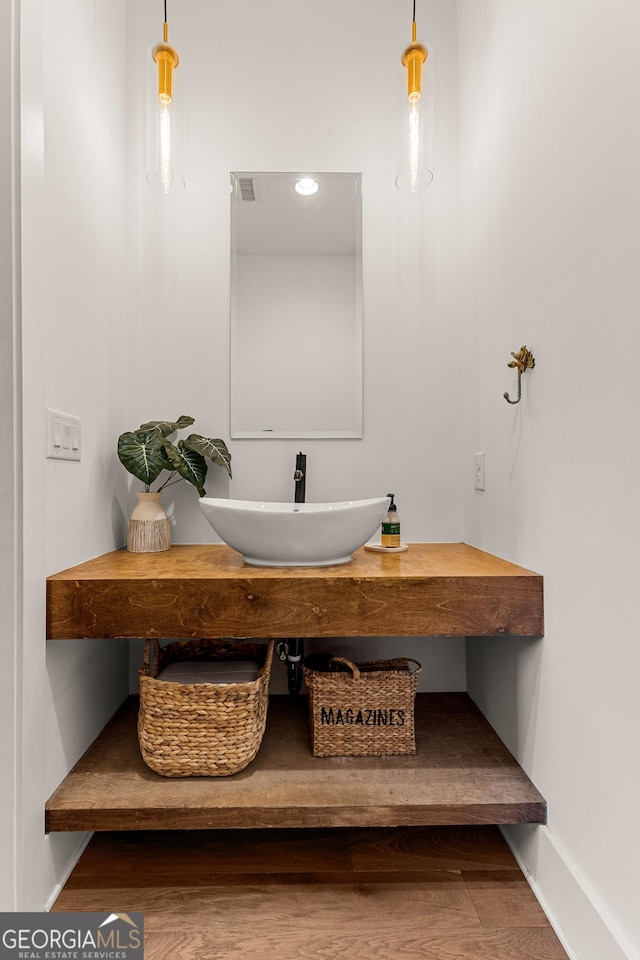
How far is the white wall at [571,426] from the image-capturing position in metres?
0.94

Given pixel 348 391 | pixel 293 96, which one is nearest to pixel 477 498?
pixel 348 391

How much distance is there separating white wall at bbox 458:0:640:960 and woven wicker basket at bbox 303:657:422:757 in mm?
300

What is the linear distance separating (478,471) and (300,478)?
57 centimetres

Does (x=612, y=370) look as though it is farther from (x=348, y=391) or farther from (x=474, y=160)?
(x=474, y=160)

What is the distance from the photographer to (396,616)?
1240 millimetres

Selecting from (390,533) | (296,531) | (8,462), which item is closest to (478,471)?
(390,533)

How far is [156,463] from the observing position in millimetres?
1579

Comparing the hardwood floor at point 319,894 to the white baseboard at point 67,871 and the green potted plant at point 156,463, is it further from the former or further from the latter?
the green potted plant at point 156,463

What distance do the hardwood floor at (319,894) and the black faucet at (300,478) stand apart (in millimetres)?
959

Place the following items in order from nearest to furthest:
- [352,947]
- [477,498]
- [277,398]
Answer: [352,947]
[477,498]
[277,398]

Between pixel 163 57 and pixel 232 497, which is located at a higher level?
pixel 163 57

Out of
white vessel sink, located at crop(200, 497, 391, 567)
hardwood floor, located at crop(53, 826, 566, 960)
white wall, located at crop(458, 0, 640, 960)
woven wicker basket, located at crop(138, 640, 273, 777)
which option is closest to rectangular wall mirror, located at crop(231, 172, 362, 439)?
white wall, located at crop(458, 0, 640, 960)

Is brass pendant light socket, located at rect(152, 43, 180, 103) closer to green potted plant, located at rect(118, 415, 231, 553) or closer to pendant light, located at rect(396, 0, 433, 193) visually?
pendant light, located at rect(396, 0, 433, 193)

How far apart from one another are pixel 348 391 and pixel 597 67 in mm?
1058
